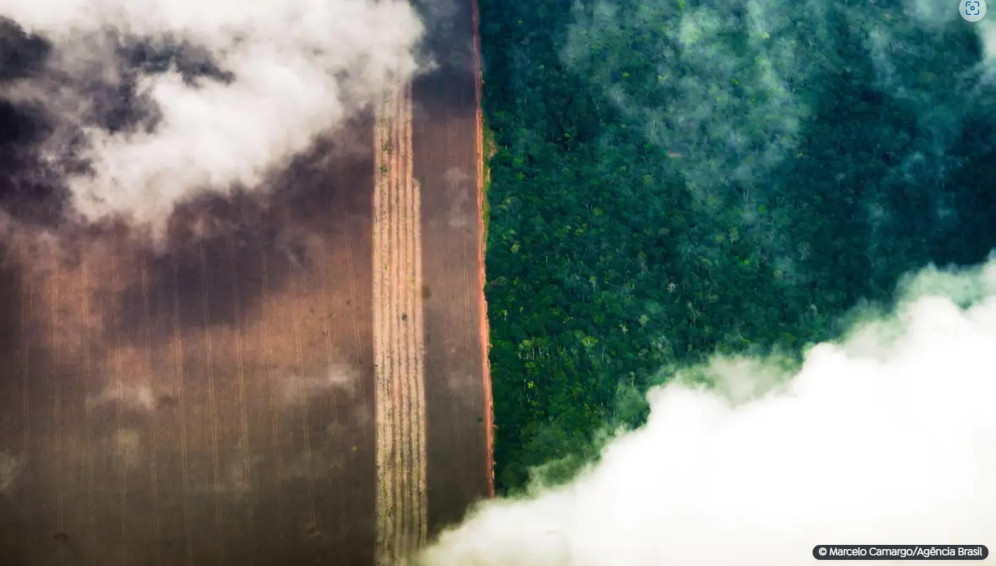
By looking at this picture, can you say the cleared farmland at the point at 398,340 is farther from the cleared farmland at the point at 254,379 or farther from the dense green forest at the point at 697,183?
the dense green forest at the point at 697,183

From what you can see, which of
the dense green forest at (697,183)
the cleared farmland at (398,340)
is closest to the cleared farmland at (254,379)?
the cleared farmland at (398,340)

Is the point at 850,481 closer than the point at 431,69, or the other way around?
the point at 850,481

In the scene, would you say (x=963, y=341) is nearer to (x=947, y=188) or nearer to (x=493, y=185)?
(x=947, y=188)

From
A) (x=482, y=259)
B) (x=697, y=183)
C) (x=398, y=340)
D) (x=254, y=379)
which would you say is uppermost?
(x=697, y=183)

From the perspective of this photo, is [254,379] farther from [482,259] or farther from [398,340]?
[482,259]

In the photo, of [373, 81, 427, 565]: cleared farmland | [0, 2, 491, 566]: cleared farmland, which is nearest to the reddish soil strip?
[0, 2, 491, 566]: cleared farmland

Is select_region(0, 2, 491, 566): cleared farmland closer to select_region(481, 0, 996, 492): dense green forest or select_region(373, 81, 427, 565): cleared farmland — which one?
select_region(373, 81, 427, 565): cleared farmland

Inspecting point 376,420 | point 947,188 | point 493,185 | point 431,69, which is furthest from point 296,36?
point 947,188

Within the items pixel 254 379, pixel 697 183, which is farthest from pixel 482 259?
pixel 254 379
